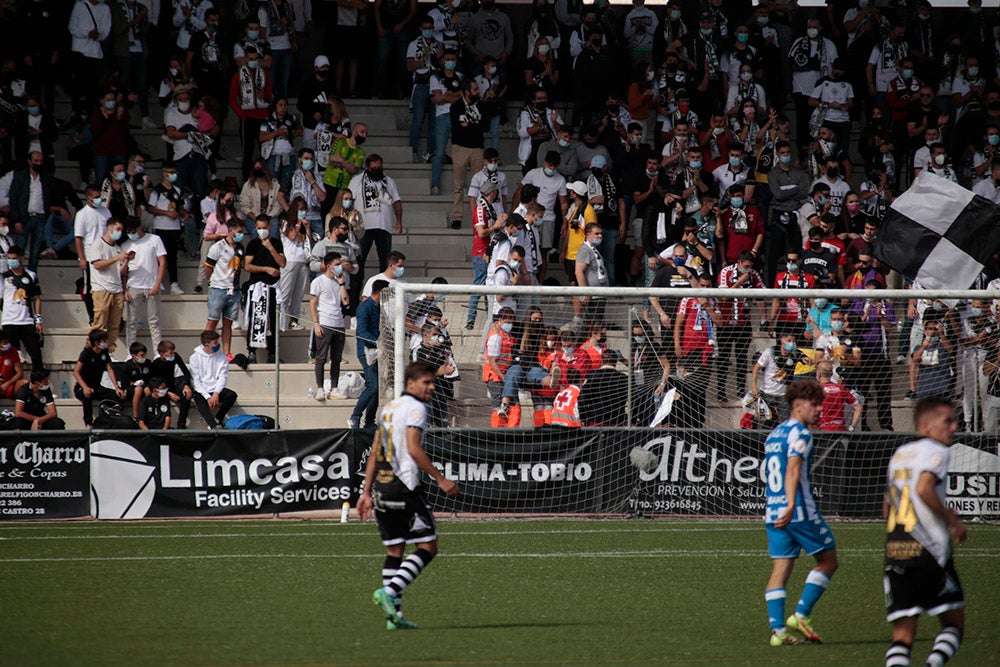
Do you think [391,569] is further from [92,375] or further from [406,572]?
[92,375]

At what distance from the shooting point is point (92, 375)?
690 inches

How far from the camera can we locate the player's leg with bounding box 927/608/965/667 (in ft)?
22.6

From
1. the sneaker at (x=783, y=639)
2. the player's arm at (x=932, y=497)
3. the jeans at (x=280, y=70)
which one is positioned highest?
the jeans at (x=280, y=70)

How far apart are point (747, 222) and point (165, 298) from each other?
31.5ft

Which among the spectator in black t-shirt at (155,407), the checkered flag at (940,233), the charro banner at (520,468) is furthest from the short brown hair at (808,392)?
the spectator in black t-shirt at (155,407)

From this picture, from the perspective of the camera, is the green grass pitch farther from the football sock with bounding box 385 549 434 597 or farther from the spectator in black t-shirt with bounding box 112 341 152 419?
the spectator in black t-shirt with bounding box 112 341 152 419

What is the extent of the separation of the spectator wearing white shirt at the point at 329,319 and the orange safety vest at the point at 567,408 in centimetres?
417

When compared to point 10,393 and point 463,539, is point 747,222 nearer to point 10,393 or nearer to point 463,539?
point 463,539

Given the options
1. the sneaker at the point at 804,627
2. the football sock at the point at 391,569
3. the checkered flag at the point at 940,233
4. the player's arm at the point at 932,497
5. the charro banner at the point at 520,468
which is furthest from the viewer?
the charro banner at the point at 520,468

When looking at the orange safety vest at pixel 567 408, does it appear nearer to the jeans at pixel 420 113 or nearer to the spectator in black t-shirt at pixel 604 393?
the spectator in black t-shirt at pixel 604 393

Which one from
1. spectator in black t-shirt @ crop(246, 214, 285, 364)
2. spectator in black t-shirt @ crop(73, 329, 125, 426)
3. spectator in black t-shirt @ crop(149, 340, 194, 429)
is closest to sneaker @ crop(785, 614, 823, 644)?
spectator in black t-shirt @ crop(149, 340, 194, 429)

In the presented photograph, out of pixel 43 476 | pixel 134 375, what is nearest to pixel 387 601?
pixel 43 476

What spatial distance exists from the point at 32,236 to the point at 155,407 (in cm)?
445

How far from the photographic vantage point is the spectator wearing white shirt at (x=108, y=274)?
60.3 ft
